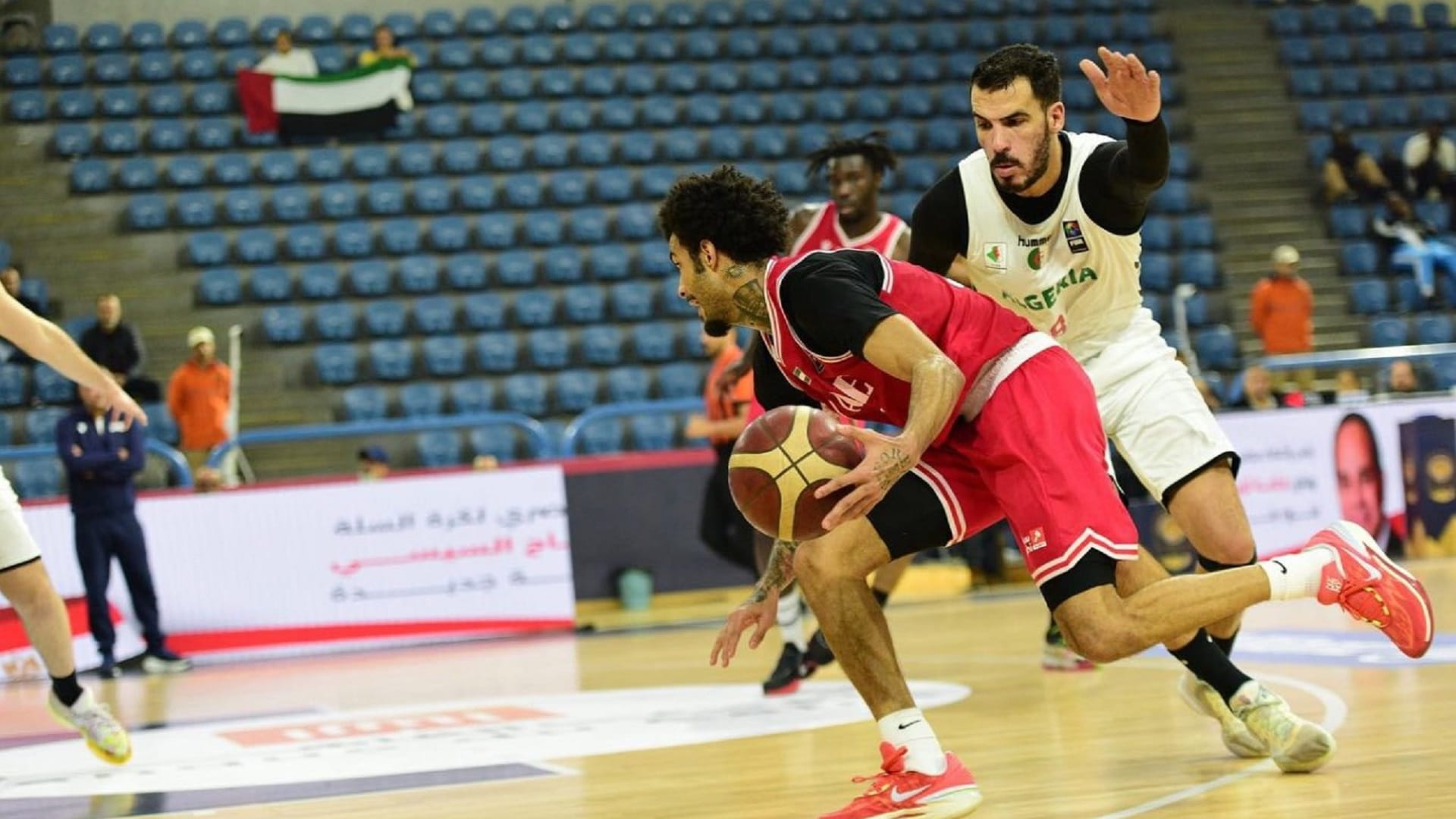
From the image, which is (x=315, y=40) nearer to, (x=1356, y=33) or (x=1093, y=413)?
(x=1356, y=33)

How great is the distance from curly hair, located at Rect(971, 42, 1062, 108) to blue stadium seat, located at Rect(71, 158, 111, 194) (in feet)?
44.1

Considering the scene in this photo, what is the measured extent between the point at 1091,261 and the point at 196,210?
12.7 meters

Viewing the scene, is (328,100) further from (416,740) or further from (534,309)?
(416,740)

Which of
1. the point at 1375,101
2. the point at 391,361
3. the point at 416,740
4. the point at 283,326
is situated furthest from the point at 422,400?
the point at 1375,101

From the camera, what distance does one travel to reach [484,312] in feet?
50.8

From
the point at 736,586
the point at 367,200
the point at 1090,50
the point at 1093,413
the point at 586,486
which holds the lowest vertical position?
the point at 736,586

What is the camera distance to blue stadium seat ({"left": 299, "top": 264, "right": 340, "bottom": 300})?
50.9ft

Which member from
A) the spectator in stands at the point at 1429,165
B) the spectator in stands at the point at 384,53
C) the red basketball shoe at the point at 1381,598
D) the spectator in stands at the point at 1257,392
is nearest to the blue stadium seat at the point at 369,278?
the spectator in stands at the point at 384,53

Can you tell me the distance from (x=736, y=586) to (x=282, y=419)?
16.1 feet

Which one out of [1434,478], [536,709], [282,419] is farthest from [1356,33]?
[536,709]

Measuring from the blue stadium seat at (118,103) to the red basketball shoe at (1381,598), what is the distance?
15.1m

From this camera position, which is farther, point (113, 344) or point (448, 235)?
point (448, 235)

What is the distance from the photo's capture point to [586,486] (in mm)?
11383

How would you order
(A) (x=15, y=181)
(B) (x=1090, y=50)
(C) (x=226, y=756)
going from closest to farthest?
(C) (x=226, y=756), (A) (x=15, y=181), (B) (x=1090, y=50)
